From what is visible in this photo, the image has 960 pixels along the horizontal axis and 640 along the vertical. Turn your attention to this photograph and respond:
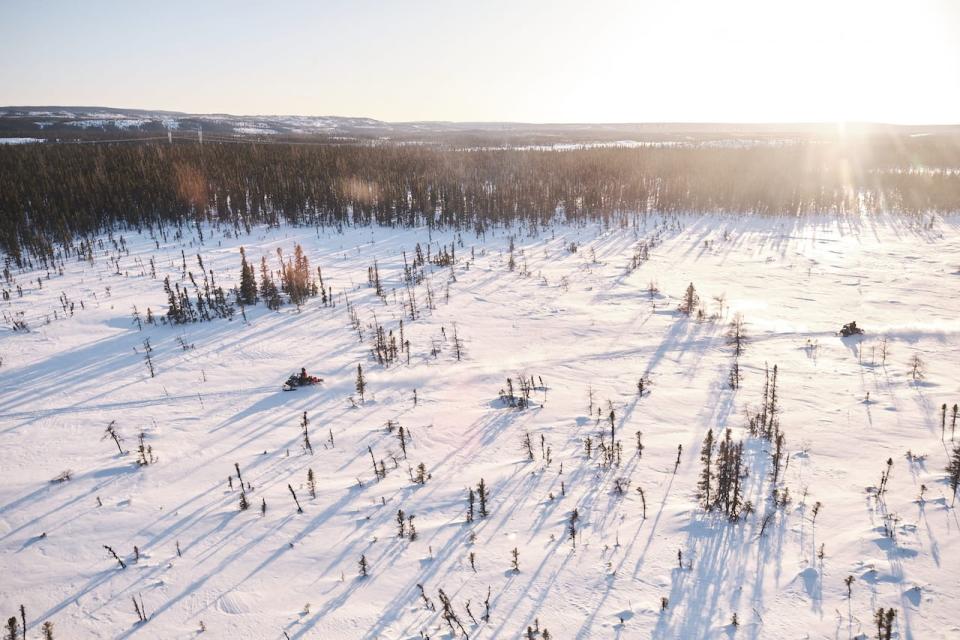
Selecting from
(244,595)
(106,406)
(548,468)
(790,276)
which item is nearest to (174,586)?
(244,595)

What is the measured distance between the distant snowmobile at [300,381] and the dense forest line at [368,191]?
9.98 meters

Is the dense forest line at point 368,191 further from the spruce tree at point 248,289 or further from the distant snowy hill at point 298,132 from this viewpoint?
the distant snowy hill at point 298,132

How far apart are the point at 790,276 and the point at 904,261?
3189 mm

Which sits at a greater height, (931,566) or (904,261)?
(904,261)

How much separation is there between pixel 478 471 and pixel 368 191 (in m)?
14.5

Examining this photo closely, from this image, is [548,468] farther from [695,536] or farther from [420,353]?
[420,353]

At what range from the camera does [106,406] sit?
18.4ft

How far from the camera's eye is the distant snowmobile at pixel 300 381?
19.5ft

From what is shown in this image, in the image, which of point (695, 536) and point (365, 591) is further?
point (695, 536)

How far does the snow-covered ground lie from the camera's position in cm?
305

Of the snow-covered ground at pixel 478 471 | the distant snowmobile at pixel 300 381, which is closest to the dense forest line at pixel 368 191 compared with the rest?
the snow-covered ground at pixel 478 471

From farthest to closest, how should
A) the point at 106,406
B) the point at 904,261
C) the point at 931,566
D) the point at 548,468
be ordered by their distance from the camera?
the point at 904,261
the point at 106,406
the point at 548,468
the point at 931,566

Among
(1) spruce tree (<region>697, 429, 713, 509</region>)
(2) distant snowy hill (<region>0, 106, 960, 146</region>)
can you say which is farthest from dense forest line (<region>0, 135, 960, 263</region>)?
(2) distant snowy hill (<region>0, 106, 960, 146</region>)

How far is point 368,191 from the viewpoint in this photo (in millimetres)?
17234
